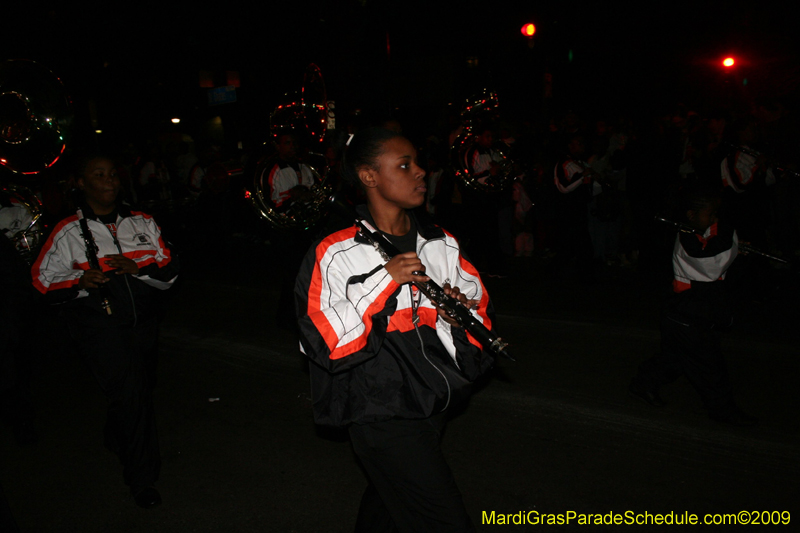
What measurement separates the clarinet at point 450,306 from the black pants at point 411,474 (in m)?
0.42

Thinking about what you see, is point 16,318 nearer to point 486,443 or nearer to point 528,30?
point 486,443

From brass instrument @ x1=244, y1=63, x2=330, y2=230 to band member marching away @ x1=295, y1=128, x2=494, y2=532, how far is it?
3.80 metres

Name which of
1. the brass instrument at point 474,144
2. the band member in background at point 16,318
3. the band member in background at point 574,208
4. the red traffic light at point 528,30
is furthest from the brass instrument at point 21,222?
the red traffic light at point 528,30

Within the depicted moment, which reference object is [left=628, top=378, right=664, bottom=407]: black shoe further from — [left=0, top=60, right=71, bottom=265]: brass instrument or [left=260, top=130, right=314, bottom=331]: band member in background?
[left=0, top=60, right=71, bottom=265]: brass instrument

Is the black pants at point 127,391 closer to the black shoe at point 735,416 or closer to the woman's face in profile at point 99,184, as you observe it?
the woman's face in profile at point 99,184

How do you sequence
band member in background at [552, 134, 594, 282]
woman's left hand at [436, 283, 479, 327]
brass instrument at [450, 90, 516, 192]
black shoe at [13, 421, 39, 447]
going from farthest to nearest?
brass instrument at [450, 90, 516, 192], band member in background at [552, 134, 594, 282], black shoe at [13, 421, 39, 447], woman's left hand at [436, 283, 479, 327]

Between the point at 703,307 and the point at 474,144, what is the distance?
15.8 feet

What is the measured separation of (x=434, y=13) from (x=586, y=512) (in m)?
17.0

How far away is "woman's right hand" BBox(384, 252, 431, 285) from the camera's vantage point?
2021 millimetres

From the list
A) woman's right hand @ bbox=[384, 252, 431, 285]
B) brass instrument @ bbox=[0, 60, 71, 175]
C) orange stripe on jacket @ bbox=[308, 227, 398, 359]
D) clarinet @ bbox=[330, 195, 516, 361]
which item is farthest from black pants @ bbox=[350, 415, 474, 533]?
brass instrument @ bbox=[0, 60, 71, 175]

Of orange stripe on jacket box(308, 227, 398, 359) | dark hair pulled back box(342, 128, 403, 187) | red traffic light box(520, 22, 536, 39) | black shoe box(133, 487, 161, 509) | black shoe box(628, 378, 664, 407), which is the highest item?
red traffic light box(520, 22, 536, 39)

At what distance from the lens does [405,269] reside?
2.02 meters

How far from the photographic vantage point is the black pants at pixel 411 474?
2.11m

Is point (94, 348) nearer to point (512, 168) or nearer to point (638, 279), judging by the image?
point (512, 168)
